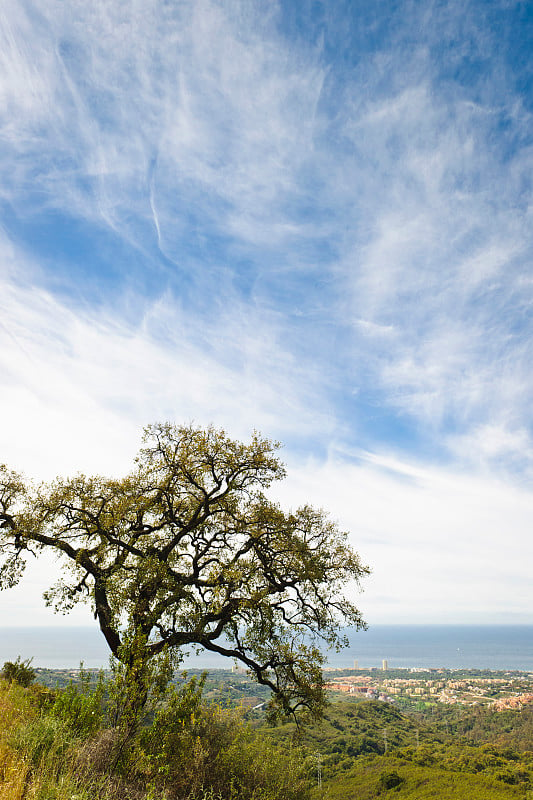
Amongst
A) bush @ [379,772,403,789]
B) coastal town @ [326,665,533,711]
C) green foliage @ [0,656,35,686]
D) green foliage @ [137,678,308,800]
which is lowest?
coastal town @ [326,665,533,711]

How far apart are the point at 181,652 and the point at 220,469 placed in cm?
505

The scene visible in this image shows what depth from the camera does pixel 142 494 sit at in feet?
43.6

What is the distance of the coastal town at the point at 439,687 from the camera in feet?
402

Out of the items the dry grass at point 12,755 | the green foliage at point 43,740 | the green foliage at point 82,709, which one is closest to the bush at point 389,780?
the dry grass at point 12,755

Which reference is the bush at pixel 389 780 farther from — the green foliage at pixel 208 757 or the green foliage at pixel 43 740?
the green foliage at pixel 43 740

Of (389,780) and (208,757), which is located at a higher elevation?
(208,757)

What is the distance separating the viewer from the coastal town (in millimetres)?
122500

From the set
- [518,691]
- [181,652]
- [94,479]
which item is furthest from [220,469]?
[518,691]

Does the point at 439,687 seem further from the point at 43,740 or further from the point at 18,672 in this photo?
the point at 43,740

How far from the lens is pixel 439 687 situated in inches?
5925

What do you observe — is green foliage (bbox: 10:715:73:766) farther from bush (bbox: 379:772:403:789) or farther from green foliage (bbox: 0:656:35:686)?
bush (bbox: 379:772:403:789)

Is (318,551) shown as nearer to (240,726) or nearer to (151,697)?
(240,726)

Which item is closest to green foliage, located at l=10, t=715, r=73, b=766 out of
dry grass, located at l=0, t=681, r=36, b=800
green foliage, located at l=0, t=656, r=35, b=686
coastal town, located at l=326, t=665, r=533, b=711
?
dry grass, located at l=0, t=681, r=36, b=800

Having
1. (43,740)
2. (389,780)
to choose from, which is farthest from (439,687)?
(43,740)
